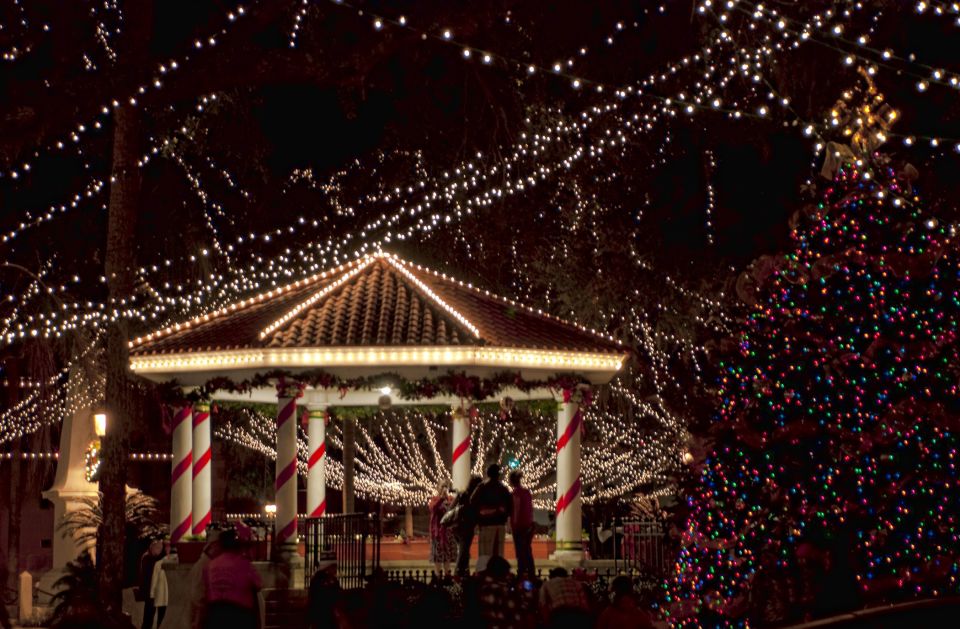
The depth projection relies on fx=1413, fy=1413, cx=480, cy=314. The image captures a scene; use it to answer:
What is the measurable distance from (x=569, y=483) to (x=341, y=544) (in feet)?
11.3

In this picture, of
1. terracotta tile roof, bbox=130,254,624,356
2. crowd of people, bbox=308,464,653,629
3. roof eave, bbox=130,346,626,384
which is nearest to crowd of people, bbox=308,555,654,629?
crowd of people, bbox=308,464,653,629

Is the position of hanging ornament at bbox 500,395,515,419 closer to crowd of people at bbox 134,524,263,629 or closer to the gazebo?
the gazebo

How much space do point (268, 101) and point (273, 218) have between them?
2.51m

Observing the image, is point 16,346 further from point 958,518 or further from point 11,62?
point 958,518

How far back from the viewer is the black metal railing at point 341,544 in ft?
61.0

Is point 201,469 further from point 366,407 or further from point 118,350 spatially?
point 366,407

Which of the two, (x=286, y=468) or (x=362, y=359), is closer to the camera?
(x=362, y=359)

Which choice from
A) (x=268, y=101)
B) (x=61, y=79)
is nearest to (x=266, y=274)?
(x=268, y=101)

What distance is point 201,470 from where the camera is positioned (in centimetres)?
2036

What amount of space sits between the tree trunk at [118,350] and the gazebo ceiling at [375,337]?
18.6 inches

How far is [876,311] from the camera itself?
13078 millimetres

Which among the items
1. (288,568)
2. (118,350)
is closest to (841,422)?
(288,568)

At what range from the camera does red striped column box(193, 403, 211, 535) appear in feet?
65.9

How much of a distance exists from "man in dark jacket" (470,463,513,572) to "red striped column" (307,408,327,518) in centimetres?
358
